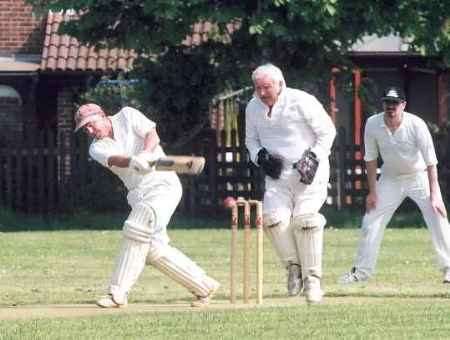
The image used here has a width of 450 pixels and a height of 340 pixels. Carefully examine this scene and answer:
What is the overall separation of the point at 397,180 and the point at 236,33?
1148cm

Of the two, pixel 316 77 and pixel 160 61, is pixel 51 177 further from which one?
pixel 316 77

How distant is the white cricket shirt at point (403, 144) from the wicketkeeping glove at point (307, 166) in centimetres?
186

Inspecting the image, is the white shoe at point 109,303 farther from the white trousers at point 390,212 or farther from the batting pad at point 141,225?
the white trousers at point 390,212

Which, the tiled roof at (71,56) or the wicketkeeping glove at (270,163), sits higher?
the tiled roof at (71,56)

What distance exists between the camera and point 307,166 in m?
13.4

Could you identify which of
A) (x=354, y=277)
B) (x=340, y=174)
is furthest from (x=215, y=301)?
(x=340, y=174)

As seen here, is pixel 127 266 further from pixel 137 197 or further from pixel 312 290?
pixel 312 290

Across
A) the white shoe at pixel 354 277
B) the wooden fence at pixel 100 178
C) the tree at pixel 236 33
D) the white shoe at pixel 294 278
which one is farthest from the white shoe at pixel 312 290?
the wooden fence at pixel 100 178

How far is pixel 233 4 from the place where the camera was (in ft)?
82.9

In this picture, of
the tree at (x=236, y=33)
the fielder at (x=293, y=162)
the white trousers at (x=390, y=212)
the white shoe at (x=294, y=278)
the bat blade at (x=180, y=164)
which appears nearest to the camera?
the bat blade at (x=180, y=164)

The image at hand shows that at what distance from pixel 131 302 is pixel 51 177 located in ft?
48.4

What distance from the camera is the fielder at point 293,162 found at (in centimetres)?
1354

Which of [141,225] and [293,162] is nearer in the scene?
[141,225]

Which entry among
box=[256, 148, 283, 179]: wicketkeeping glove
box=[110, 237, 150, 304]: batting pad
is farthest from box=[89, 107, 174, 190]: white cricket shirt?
box=[256, 148, 283, 179]: wicketkeeping glove
